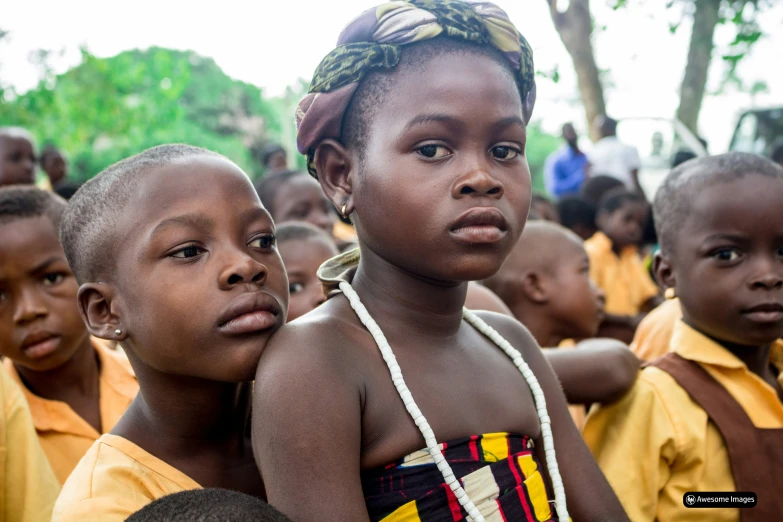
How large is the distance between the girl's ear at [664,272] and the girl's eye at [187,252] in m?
1.76

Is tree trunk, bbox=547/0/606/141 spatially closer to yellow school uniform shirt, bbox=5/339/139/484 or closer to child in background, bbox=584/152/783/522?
child in background, bbox=584/152/783/522

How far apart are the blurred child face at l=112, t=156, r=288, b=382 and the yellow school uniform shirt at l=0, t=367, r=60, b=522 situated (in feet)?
2.13

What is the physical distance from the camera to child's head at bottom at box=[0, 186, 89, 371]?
7.98ft

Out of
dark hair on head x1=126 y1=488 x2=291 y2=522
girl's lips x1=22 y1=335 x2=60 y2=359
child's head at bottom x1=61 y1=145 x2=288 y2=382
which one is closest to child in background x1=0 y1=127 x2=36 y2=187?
girl's lips x1=22 y1=335 x2=60 y2=359

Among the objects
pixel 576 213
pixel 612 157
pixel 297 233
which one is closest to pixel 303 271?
pixel 297 233

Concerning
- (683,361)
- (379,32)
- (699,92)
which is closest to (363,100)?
(379,32)

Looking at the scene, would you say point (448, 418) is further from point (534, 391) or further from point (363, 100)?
point (363, 100)

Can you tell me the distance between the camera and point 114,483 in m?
1.64

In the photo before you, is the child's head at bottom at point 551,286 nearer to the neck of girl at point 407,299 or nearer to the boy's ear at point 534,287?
the boy's ear at point 534,287

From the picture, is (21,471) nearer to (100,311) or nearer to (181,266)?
(100,311)

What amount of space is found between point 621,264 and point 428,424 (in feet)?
17.3

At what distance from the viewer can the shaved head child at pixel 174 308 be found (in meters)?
1.63

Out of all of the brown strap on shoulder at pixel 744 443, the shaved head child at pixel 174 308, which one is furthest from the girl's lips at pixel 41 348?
the brown strap on shoulder at pixel 744 443

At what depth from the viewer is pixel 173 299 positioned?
1.65m
